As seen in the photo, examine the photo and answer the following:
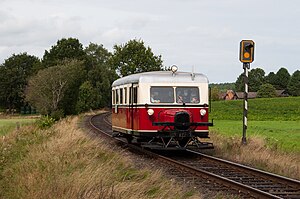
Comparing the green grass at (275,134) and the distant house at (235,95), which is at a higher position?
the distant house at (235,95)

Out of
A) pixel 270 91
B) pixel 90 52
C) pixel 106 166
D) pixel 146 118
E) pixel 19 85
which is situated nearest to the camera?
pixel 106 166

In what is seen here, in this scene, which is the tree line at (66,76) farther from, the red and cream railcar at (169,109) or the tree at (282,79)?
the tree at (282,79)

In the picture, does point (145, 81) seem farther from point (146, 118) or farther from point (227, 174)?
point (227, 174)

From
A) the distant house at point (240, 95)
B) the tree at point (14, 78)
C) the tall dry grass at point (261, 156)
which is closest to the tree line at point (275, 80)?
the distant house at point (240, 95)

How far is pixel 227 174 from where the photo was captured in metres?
12.5

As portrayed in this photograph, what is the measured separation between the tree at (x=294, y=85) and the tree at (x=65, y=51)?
78399 millimetres

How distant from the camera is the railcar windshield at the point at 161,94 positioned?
16736 millimetres

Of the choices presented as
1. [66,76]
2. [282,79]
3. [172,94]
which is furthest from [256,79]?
[172,94]

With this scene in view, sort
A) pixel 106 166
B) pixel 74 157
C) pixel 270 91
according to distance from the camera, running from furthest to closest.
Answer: pixel 270 91 < pixel 74 157 < pixel 106 166

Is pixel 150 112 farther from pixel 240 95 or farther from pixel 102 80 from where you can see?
pixel 240 95

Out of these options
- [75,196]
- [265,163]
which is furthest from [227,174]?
[75,196]

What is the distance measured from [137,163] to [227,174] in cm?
307

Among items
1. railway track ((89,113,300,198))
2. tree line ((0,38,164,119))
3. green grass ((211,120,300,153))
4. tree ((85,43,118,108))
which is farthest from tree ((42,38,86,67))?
railway track ((89,113,300,198))

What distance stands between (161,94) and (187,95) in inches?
34.3
